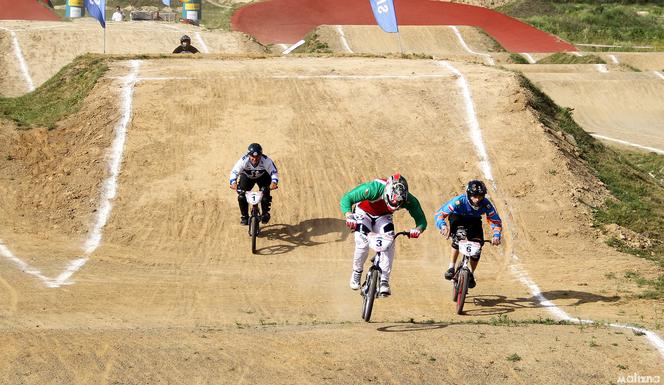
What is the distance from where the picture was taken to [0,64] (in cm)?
3397

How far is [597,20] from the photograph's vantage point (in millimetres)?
62594

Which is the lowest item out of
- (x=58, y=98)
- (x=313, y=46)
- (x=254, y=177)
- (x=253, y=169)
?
(x=254, y=177)

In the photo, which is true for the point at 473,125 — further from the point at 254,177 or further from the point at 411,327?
the point at 411,327

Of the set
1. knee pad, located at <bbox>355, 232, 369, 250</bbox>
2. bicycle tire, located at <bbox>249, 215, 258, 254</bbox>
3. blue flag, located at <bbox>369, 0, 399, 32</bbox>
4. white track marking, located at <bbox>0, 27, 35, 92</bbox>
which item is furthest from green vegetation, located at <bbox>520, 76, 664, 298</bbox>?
white track marking, located at <bbox>0, 27, 35, 92</bbox>

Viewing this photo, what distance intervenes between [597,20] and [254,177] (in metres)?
52.1

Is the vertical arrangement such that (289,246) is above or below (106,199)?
below

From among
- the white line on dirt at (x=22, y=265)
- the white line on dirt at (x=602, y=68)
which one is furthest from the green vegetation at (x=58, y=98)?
the white line on dirt at (x=602, y=68)

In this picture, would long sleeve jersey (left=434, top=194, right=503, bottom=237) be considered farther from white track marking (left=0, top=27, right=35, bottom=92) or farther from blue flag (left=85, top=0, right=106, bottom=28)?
white track marking (left=0, top=27, right=35, bottom=92)

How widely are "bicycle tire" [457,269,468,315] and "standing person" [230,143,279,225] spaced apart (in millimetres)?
4585

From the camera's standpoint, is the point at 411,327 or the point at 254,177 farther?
the point at 254,177

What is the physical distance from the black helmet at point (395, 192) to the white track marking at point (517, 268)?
2.82 m

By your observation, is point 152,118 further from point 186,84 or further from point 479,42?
point 479,42

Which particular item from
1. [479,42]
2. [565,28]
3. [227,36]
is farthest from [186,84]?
[565,28]

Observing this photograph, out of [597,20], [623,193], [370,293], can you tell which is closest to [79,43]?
[623,193]
